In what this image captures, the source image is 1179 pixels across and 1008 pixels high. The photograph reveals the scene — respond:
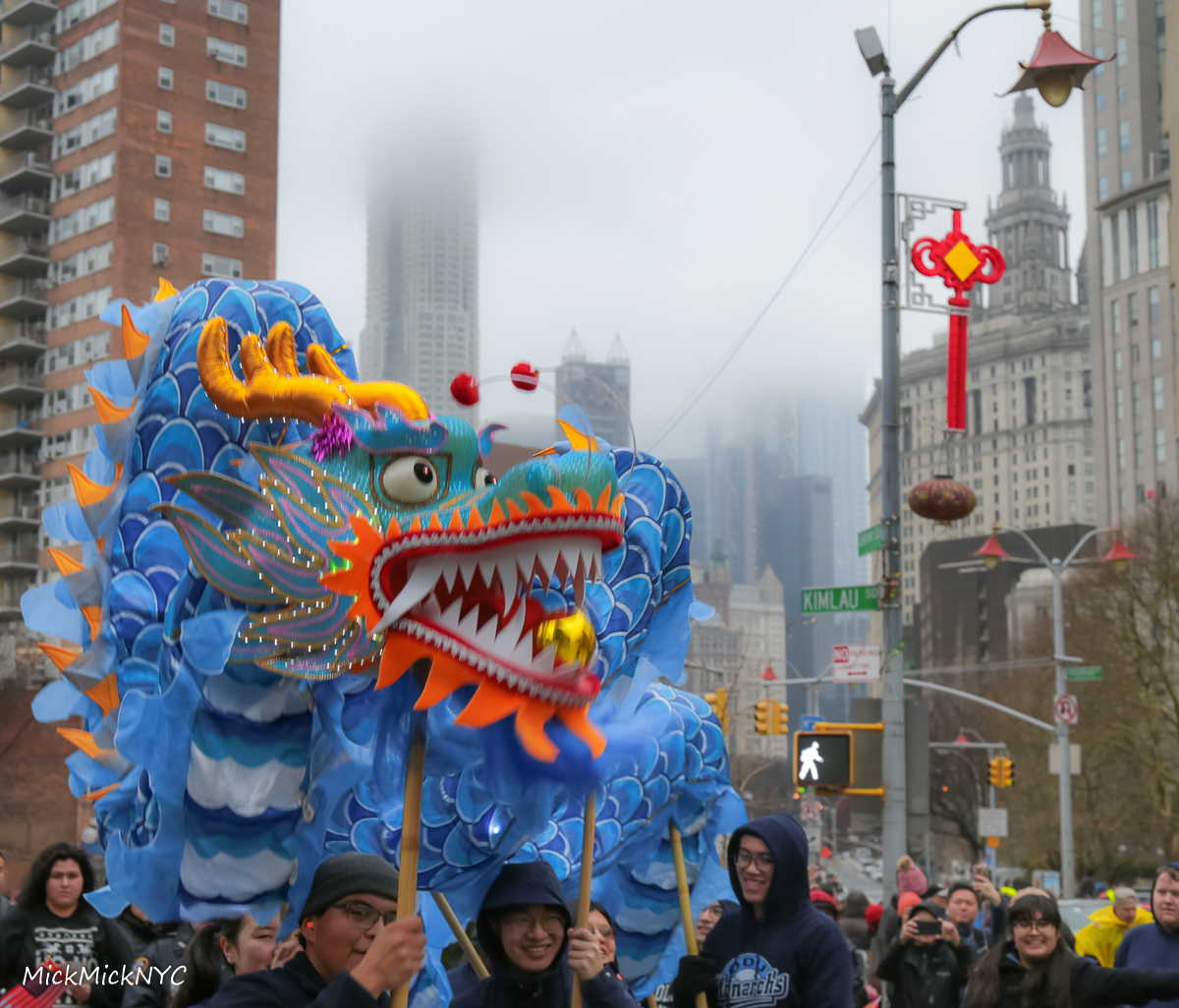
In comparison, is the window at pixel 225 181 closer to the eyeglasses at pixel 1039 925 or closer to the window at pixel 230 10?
the window at pixel 230 10

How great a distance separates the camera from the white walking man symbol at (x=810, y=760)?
35.9 feet

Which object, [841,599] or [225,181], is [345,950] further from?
[225,181]

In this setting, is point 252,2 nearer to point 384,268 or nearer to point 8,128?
point 8,128

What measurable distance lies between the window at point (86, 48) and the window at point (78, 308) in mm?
8898

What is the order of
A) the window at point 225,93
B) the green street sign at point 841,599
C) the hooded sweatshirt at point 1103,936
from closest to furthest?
the hooded sweatshirt at point 1103,936, the green street sign at point 841,599, the window at point 225,93

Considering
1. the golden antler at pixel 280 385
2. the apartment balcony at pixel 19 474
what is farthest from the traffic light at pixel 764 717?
the apartment balcony at pixel 19 474

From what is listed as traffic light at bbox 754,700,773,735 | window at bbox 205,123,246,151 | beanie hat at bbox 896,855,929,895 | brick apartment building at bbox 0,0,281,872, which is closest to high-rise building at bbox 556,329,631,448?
beanie hat at bbox 896,855,929,895

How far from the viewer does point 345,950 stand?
3504 millimetres

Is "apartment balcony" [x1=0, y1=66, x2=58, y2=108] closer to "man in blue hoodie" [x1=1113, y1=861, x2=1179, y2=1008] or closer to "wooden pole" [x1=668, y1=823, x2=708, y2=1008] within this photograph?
"wooden pole" [x1=668, y1=823, x2=708, y2=1008]

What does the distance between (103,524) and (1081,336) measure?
12758 centimetres

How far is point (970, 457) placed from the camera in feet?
409

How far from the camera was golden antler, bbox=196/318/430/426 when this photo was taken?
4.29 m

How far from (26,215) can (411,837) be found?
53684 mm

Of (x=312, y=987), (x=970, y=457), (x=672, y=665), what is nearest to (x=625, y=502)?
(x=672, y=665)
